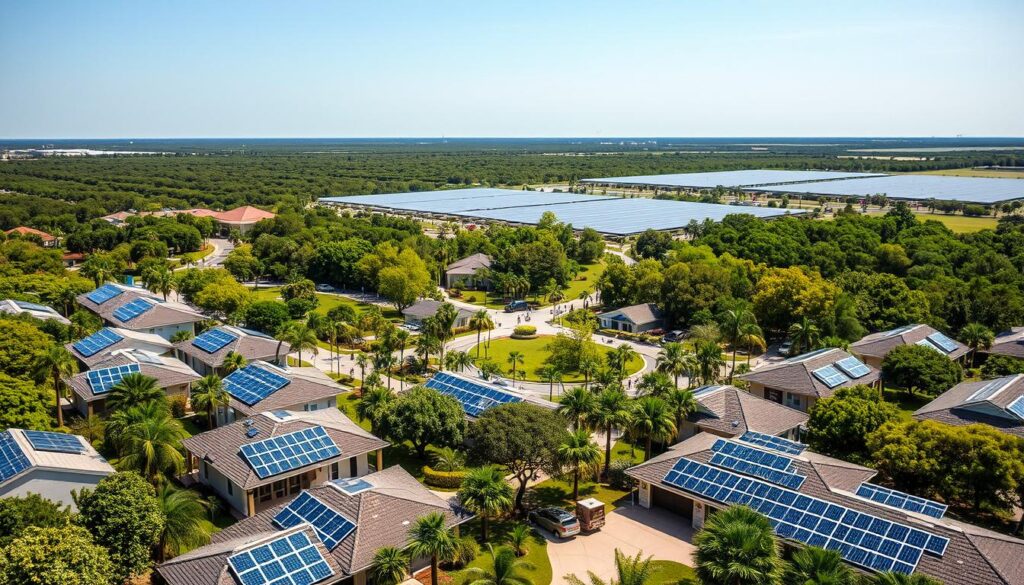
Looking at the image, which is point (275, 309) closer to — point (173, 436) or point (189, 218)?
point (173, 436)

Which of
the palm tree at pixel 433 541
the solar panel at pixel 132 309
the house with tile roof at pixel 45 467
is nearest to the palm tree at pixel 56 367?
the house with tile roof at pixel 45 467

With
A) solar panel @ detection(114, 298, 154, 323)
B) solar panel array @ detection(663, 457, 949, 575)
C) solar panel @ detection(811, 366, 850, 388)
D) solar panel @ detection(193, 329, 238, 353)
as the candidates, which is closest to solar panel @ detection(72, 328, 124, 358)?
solar panel @ detection(193, 329, 238, 353)


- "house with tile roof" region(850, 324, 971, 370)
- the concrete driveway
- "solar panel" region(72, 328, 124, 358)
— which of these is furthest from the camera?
"house with tile roof" region(850, 324, 971, 370)

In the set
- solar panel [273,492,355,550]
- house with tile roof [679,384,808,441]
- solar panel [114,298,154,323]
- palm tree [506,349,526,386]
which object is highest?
solar panel [114,298,154,323]

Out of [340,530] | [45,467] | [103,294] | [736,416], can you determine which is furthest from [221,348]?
[736,416]

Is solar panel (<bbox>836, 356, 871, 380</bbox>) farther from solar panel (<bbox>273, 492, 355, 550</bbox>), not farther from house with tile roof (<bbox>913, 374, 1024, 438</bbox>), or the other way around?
solar panel (<bbox>273, 492, 355, 550</bbox>)

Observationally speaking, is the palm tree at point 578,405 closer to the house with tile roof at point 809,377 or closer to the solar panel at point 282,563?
the solar panel at point 282,563

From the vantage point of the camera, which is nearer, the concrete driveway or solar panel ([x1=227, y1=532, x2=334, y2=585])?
solar panel ([x1=227, y1=532, x2=334, y2=585])
